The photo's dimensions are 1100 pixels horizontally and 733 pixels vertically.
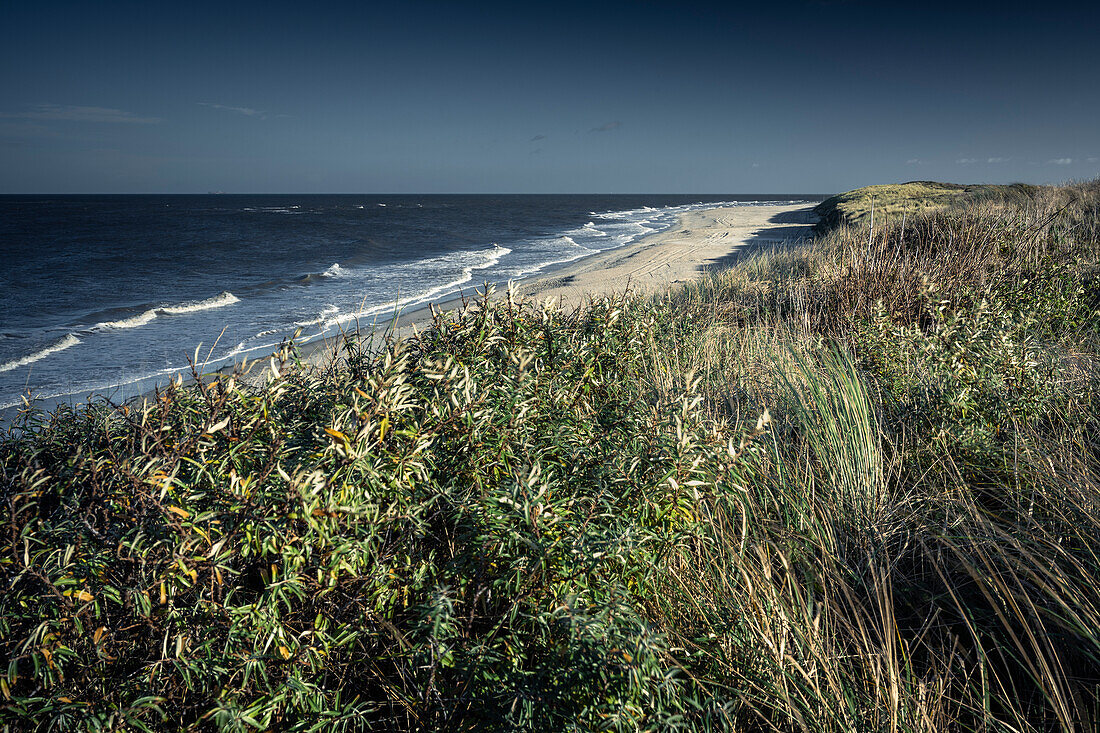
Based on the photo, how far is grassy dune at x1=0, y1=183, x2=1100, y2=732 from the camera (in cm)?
134

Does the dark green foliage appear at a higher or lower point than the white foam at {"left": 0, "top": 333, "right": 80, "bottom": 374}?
higher

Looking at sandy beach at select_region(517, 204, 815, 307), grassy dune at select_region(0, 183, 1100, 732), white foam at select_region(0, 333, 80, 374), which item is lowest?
white foam at select_region(0, 333, 80, 374)

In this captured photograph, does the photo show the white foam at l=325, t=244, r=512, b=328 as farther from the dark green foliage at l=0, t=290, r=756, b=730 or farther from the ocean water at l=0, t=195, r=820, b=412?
the dark green foliage at l=0, t=290, r=756, b=730

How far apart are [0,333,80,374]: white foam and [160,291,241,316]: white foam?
111 inches

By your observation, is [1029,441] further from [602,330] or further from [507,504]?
[507,504]

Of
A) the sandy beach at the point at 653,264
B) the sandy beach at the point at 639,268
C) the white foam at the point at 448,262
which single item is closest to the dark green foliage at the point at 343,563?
the sandy beach at the point at 639,268

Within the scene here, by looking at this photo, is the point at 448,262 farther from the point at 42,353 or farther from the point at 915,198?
the point at 915,198

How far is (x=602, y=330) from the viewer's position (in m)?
2.95

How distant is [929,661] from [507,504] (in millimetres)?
1721

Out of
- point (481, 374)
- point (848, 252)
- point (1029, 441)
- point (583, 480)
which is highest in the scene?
point (848, 252)

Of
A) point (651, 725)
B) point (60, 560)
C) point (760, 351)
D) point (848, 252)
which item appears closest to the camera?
point (60, 560)

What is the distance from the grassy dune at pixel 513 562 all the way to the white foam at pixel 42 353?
11093mm

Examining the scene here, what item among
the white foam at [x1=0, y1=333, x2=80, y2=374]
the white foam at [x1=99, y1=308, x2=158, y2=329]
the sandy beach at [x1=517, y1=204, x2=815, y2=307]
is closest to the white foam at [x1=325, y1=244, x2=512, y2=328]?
the sandy beach at [x1=517, y1=204, x2=815, y2=307]

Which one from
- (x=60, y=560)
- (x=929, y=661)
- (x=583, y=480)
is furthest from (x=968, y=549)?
(x=60, y=560)
